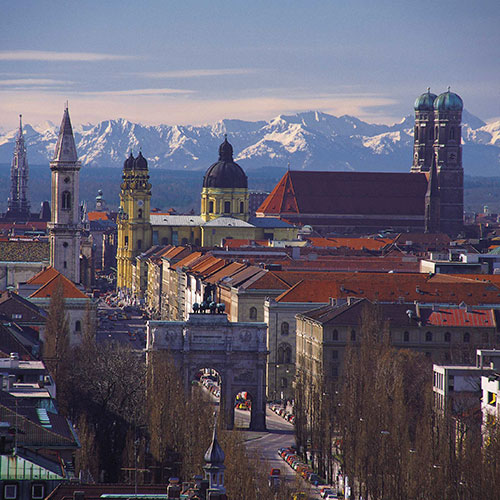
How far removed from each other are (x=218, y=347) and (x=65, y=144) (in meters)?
51.4

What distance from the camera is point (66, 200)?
160625 millimetres

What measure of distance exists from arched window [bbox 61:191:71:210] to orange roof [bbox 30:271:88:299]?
1447cm

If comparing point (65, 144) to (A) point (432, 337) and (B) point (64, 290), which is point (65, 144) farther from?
(A) point (432, 337)

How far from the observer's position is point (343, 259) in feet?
638

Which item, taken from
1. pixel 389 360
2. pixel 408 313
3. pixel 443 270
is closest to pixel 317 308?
pixel 408 313

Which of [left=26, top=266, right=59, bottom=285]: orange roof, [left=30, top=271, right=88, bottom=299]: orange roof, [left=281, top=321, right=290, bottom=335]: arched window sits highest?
[left=26, top=266, right=59, bottom=285]: orange roof

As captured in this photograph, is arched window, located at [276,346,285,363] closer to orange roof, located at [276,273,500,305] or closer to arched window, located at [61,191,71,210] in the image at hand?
orange roof, located at [276,273,500,305]

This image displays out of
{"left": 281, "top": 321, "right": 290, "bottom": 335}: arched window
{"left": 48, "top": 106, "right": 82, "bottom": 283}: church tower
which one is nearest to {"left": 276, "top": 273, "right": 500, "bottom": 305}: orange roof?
{"left": 281, "top": 321, "right": 290, "bottom": 335}: arched window

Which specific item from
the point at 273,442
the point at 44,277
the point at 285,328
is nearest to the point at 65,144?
the point at 44,277

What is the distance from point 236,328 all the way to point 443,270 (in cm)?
5697

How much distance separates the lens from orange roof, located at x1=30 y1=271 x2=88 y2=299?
138750 millimetres

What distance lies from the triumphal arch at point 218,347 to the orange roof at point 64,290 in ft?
74.0

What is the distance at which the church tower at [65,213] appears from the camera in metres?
160

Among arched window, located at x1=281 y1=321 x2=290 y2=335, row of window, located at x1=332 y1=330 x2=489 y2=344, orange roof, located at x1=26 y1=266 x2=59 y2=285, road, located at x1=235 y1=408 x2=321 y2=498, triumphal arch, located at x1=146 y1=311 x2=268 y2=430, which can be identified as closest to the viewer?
road, located at x1=235 y1=408 x2=321 y2=498
